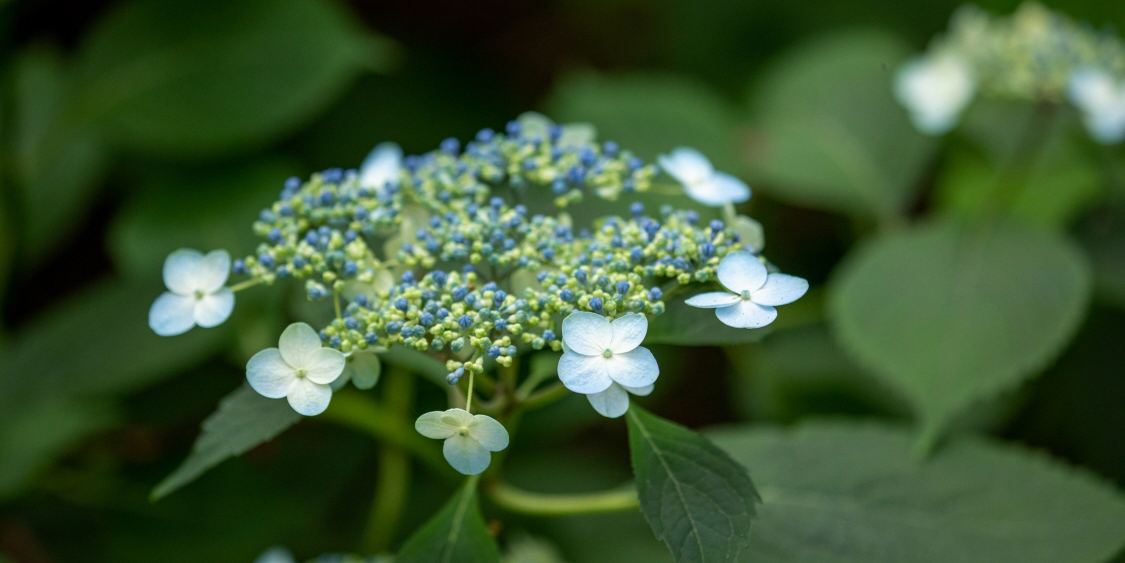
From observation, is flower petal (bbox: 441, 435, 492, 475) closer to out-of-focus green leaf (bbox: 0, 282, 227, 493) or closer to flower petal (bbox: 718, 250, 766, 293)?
flower petal (bbox: 718, 250, 766, 293)

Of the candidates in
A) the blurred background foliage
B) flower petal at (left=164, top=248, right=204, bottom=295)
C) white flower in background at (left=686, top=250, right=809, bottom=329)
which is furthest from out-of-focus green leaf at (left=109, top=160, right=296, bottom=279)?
white flower in background at (left=686, top=250, right=809, bottom=329)

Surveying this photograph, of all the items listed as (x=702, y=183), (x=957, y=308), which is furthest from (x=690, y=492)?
(x=957, y=308)

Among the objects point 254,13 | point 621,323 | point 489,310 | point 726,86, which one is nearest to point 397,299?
point 489,310

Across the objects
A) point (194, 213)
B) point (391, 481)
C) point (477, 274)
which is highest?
point (477, 274)

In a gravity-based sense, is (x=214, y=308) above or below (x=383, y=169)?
below

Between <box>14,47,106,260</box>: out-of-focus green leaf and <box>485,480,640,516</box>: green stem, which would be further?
<box>14,47,106,260</box>: out-of-focus green leaf

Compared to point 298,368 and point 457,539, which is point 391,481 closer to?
point 457,539

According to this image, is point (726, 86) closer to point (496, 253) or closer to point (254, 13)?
point (254, 13)

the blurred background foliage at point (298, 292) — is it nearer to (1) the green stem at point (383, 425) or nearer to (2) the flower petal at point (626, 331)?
(1) the green stem at point (383, 425)
